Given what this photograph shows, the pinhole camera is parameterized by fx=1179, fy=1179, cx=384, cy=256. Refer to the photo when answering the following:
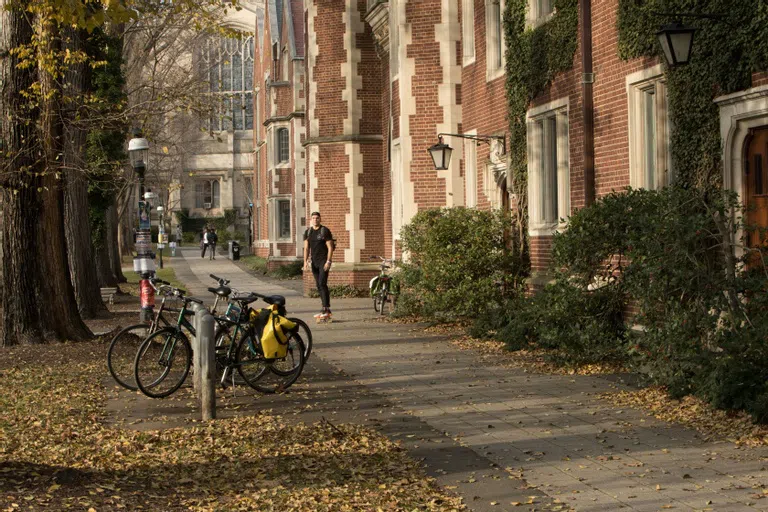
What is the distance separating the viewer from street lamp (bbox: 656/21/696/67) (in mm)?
11289

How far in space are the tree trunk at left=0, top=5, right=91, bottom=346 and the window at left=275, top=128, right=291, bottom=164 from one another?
3523cm

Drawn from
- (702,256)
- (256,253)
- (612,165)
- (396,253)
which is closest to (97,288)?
(396,253)

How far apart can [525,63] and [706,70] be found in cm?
576

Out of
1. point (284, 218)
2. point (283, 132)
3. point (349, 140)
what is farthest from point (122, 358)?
point (283, 132)

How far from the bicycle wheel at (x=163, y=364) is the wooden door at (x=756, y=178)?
18.4 ft

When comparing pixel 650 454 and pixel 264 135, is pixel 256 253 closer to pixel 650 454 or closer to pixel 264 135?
pixel 264 135

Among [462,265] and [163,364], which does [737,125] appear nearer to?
[163,364]

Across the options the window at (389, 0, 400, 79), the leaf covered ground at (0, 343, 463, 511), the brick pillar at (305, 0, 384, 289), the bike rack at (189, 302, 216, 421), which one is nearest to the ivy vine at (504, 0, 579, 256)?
the window at (389, 0, 400, 79)

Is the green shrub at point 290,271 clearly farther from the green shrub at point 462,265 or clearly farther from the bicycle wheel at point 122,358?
the bicycle wheel at point 122,358

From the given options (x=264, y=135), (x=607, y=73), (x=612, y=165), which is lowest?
(x=612, y=165)

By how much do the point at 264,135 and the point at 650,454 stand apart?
1974 inches

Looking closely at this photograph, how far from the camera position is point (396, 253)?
24.6 m

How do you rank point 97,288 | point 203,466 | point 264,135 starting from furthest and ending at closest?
1. point 264,135
2. point 97,288
3. point 203,466

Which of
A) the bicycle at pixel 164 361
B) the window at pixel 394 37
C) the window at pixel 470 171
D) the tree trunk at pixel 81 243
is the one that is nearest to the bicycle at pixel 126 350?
the bicycle at pixel 164 361
